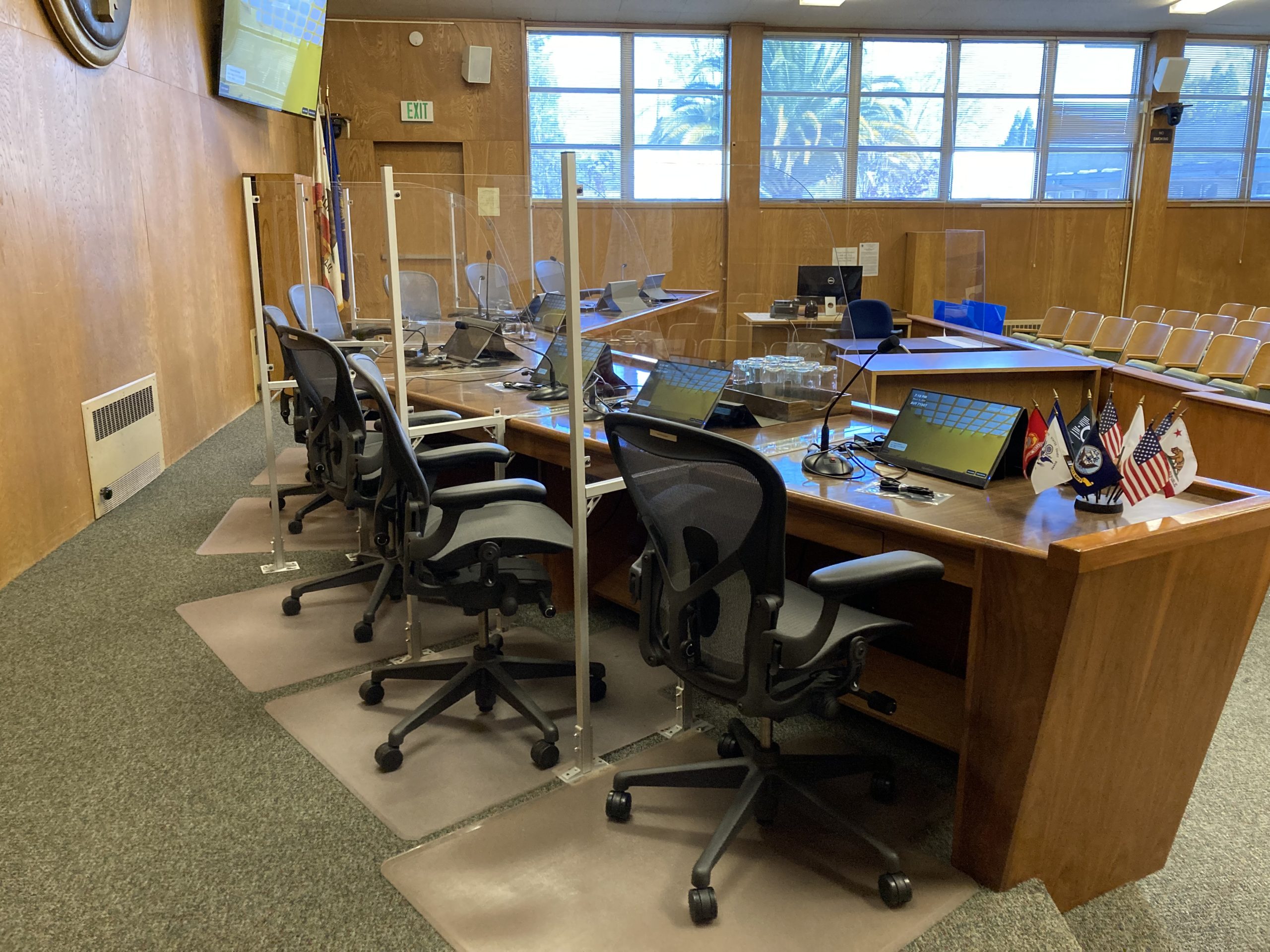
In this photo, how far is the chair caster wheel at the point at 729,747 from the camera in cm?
221

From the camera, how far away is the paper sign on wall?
514 cm

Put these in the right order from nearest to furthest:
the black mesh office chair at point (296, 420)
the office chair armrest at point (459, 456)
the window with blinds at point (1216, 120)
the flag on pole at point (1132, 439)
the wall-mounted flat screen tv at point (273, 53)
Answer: the flag on pole at point (1132, 439), the office chair armrest at point (459, 456), the black mesh office chair at point (296, 420), the wall-mounted flat screen tv at point (273, 53), the window with blinds at point (1216, 120)

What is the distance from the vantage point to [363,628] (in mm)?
2955

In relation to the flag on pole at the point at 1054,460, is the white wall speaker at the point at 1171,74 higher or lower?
higher

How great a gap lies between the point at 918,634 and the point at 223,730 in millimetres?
1886

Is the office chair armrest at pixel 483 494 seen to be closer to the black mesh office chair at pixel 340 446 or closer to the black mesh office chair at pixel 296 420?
the black mesh office chair at pixel 340 446

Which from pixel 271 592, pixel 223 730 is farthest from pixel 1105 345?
pixel 223 730

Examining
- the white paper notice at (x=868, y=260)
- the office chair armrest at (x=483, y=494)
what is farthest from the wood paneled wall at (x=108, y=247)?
the white paper notice at (x=868, y=260)

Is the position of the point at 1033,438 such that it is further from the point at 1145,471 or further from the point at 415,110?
the point at 415,110

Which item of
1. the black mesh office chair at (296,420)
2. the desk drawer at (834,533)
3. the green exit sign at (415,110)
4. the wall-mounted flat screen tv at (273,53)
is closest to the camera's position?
the desk drawer at (834,533)

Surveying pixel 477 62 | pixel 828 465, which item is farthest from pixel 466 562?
pixel 477 62

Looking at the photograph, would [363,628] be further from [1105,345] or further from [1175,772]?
[1105,345]

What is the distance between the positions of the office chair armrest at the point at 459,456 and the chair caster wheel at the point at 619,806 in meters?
1.01

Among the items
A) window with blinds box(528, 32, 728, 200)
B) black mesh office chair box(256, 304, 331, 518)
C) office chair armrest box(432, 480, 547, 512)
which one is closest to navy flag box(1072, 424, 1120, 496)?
office chair armrest box(432, 480, 547, 512)
